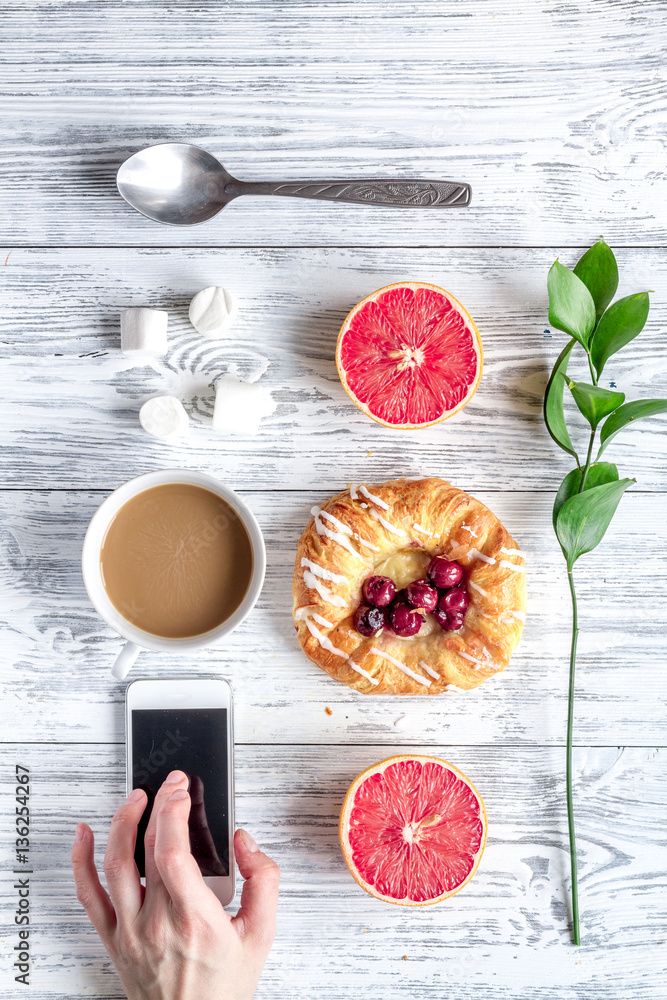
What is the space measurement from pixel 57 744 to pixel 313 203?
1.19 meters

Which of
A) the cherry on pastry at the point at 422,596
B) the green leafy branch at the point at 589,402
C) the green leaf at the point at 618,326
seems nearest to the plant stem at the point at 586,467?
the green leafy branch at the point at 589,402

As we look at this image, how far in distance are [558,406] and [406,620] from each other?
1.61 feet

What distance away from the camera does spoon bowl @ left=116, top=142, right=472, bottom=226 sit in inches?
53.6

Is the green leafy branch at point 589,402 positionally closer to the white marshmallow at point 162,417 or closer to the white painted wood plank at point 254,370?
the white painted wood plank at point 254,370

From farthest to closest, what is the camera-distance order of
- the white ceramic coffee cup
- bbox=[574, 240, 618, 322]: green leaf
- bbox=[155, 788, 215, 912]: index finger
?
bbox=[574, 240, 618, 322]: green leaf < the white ceramic coffee cup < bbox=[155, 788, 215, 912]: index finger

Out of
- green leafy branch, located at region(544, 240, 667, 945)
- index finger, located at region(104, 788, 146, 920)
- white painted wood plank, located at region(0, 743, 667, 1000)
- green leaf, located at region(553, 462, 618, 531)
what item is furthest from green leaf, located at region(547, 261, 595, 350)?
index finger, located at region(104, 788, 146, 920)

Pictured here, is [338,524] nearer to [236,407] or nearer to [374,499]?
[374,499]

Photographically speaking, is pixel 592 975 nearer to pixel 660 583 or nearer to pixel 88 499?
pixel 660 583

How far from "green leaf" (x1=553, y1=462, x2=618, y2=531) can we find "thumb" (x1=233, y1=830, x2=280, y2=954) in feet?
2.71

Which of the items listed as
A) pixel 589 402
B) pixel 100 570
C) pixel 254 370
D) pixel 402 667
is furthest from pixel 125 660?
pixel 589 402

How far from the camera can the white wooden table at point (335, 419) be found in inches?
55.3

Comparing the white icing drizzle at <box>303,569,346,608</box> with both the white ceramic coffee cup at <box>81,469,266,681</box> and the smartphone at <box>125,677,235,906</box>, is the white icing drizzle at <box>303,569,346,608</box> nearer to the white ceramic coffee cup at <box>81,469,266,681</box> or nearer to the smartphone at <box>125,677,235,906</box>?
the white ceramic coffee cup at <box>81,469,266,681</box>

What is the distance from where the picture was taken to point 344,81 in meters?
1.40

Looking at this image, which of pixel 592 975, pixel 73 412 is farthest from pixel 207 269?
pixel 592 975
